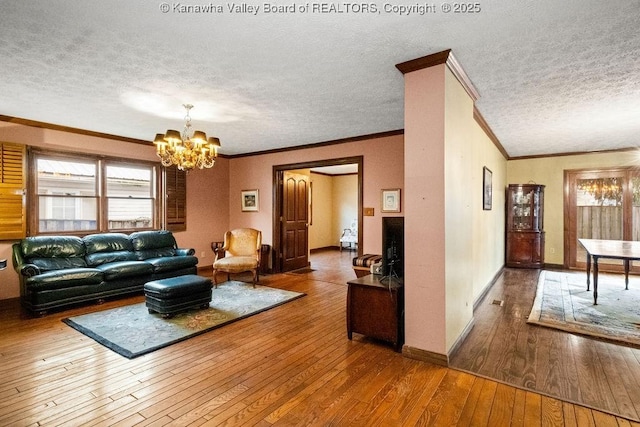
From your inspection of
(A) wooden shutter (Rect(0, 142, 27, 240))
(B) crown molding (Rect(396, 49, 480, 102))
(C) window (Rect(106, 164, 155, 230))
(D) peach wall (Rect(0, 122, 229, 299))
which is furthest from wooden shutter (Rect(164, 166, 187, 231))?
(B) crown molding (Rect(396, 49, 480, 102))

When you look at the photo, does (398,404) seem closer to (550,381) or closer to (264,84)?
(550,381)

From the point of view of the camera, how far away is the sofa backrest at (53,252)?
14.0 ft

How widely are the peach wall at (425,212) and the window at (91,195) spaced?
5147 millimetres

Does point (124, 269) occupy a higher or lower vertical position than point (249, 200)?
lower

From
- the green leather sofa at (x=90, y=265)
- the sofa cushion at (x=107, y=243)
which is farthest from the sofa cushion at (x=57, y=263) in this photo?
the sofa cushion at (x=107, y=243)

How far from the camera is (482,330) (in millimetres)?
3402

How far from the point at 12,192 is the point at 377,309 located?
5.15 m

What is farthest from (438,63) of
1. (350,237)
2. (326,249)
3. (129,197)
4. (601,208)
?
(326,249)

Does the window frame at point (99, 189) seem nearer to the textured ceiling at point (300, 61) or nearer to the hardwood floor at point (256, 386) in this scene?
the textured ceiling at point (300, 61)

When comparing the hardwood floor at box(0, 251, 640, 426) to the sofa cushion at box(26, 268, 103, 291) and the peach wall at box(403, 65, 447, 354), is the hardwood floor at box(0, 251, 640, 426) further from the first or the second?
the sofa cushion at box(26, 268, 103, 291)

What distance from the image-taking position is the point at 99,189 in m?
5.33

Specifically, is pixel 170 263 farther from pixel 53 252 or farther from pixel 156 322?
pixel 156 322

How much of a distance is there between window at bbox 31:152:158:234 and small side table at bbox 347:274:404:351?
461cm

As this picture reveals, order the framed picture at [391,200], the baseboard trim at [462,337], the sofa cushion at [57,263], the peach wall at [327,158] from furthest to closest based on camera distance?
the peach wall at [327,158]
the framed picture at [391,200]
the sofa cushion at [57,263]
the baseboard trim at [462,337]
